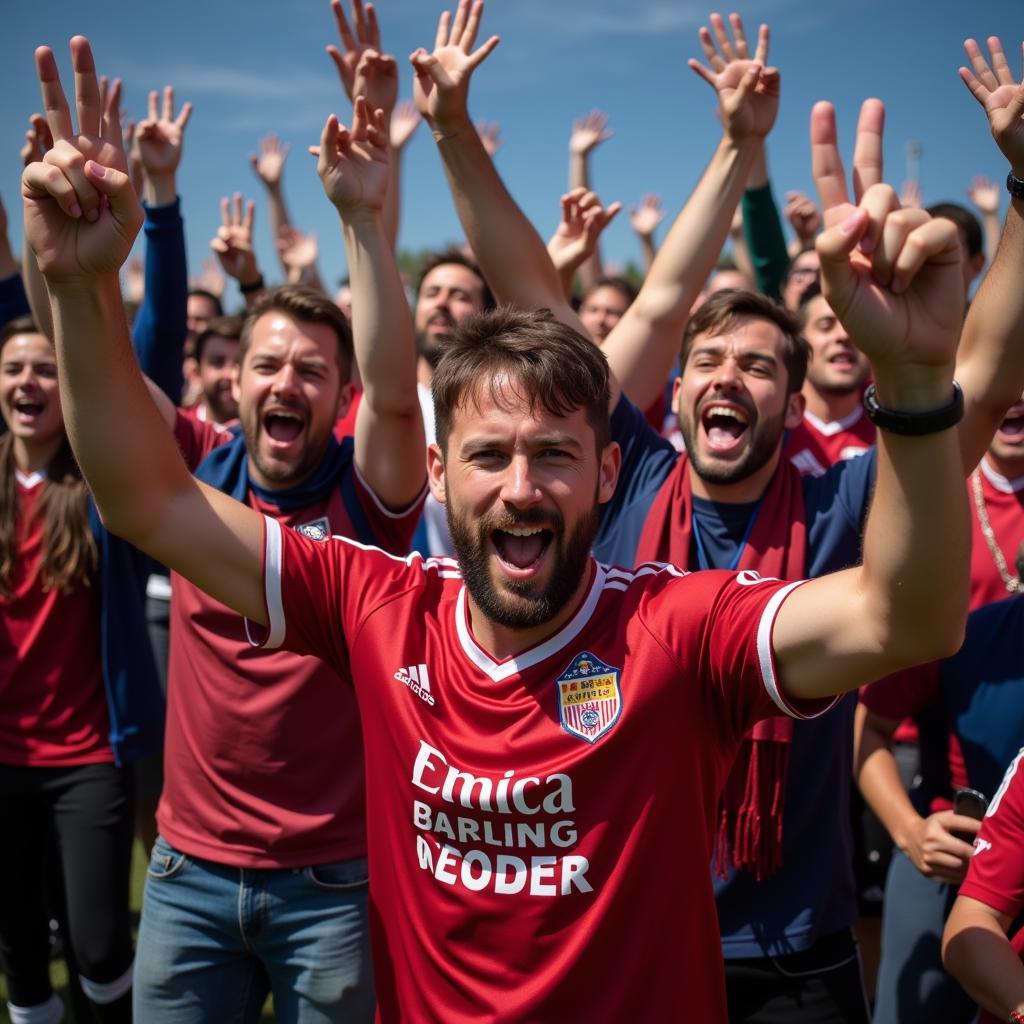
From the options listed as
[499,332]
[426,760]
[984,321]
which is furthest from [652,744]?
[984,321]

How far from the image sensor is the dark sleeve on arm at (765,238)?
201 inches

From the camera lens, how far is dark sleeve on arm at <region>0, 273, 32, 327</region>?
13.9ft

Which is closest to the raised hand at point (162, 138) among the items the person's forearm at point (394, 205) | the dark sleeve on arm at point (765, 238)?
the person's forearm at point (394, 205)

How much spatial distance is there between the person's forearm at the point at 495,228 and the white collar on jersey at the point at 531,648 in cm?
114

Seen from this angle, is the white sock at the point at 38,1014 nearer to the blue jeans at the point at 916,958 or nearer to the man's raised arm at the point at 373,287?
the man's raised arm at the point at 373,287

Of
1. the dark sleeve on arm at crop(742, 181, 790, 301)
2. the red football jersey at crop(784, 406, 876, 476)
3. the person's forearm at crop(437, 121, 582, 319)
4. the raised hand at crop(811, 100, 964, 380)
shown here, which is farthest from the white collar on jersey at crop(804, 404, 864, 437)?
the raised hand at crop(811, 100, 964, 380)

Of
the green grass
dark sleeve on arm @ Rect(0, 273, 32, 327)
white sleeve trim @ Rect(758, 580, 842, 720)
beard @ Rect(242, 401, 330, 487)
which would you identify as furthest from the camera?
dark sleeve on arm @ Rect(0, 273, 32, 327)

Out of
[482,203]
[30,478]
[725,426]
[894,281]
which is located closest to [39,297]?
[30,478]

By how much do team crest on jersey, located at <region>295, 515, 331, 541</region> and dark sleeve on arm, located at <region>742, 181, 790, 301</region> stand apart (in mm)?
3115

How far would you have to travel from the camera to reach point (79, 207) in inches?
71.7

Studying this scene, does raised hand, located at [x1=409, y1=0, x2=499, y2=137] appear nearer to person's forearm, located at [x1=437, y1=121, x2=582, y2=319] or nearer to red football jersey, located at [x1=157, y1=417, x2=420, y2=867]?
person's forearm, located at [x1=437, y1=121, x2=582, y2=319]

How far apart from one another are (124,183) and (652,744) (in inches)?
53.3

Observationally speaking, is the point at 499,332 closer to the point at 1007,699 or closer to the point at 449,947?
the point at 449,947

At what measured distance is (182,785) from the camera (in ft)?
9.37
